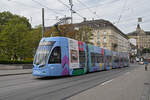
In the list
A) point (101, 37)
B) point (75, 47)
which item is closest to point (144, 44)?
point (101, 37)

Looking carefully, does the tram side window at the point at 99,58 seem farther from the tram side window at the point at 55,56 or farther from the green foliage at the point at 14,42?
the green foliage at the point at 14,42

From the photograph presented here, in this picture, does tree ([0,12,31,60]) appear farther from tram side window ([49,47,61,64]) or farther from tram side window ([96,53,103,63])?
tram side window ([49,47,61,64])

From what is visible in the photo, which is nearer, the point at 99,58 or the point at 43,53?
the point at 43,53

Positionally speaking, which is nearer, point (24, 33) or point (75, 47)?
point (75, 47)

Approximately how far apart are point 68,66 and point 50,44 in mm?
2499

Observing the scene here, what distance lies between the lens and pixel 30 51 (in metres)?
36.9

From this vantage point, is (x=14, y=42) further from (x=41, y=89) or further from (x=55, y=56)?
(x=41, y=89)

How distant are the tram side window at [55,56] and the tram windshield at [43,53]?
382 mm

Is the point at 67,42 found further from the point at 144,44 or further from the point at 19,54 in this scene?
the point at 144,44

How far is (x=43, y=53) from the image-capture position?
1344 centimetres

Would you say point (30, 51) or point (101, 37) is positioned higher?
point (101, 37)

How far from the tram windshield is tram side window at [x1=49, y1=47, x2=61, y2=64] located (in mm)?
382

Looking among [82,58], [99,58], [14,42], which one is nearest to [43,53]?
[82,58]

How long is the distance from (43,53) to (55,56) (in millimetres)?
956
